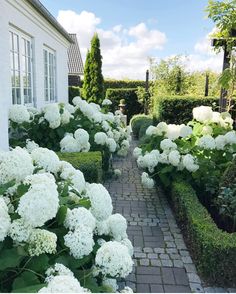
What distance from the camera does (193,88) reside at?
18688 millimetres

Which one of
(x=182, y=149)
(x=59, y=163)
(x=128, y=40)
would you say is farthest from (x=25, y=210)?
(x=128, y=40)

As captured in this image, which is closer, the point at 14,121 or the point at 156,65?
the point at 14,121

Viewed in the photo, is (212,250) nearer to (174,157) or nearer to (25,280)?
(25,280)

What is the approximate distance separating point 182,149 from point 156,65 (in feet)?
48.1

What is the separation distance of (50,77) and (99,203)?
8.64 m

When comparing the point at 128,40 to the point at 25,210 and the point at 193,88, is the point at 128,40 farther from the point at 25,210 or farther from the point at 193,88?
the point at 25,210

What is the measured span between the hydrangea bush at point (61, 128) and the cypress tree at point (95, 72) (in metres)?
11.1

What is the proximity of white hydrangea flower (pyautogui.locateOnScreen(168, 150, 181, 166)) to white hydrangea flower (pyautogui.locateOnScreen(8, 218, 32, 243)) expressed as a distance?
3.57 m

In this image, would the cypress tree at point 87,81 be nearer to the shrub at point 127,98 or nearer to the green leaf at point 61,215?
the shrub at point 127,98

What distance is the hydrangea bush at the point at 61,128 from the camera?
18.9 feet

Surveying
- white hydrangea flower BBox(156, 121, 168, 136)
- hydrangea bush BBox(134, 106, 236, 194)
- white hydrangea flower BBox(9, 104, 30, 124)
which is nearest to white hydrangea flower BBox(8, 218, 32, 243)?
hydrangea bush BBox(134, 106, 236, 194)

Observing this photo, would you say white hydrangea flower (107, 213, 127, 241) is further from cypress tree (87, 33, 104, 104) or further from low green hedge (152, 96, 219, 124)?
cypress tree (87, 33, 104, 104)

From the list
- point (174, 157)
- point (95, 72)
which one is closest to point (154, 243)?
point (174, 157)

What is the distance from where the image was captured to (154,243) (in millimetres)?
4168
